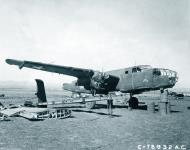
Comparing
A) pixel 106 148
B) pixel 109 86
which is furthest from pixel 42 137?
pixel 109 86

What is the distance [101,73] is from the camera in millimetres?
21422

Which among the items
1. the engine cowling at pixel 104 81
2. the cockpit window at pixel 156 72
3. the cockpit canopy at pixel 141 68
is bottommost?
the engine cowling at pixel 104 81

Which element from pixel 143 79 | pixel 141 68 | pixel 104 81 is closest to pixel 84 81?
pixel 104 81

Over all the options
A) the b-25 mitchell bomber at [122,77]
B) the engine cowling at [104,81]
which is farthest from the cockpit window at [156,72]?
the engine cowling at [104,81]

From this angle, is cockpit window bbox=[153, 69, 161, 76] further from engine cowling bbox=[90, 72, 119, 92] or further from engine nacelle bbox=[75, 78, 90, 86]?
engine nacelle bbox=[75, 78, 90, 86]

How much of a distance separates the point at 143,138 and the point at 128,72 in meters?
11.4

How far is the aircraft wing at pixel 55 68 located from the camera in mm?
19948

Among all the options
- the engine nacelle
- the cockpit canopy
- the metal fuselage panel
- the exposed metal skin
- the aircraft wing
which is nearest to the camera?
the metal fuselage panel

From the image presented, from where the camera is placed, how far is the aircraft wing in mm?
19948

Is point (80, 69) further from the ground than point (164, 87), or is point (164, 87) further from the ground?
point (80, 69)

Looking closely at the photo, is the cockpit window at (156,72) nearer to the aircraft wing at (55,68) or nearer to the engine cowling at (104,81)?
the engine cowling at (104,81)

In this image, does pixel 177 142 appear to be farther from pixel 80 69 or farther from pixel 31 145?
pixel 80 69

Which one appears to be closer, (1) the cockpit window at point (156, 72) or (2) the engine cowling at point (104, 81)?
(1) the cockpit window at point (156, 72)

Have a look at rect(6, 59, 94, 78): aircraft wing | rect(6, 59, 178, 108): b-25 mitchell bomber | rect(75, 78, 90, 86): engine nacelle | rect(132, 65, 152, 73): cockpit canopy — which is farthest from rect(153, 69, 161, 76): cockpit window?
rect(75, 78, 90, 86): engine nacelle
